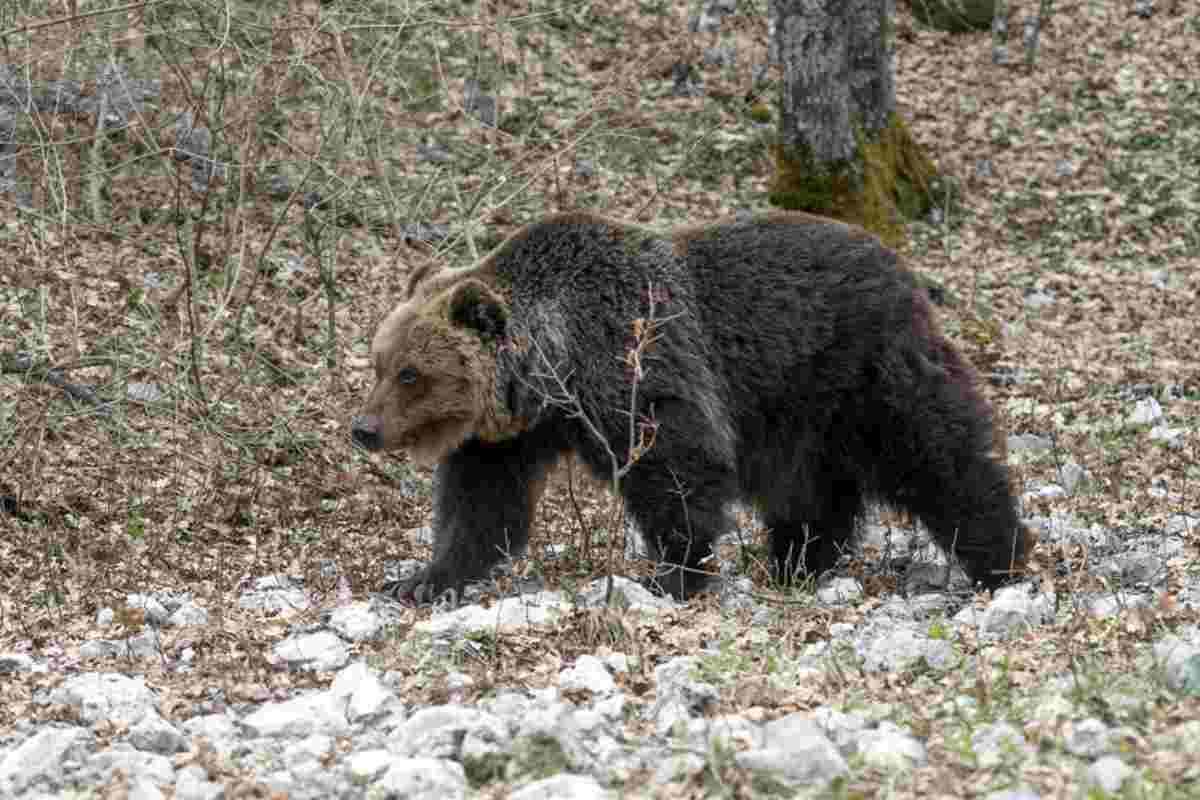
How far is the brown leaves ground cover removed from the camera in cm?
639

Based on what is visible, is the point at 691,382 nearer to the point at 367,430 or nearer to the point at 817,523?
the point at 817,523

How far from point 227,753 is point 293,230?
9332 mm

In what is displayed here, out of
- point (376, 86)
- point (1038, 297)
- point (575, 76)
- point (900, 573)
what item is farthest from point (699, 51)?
point (900, 573)

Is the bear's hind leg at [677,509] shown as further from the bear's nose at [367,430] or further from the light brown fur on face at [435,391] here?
the bear's nose at [367,430]

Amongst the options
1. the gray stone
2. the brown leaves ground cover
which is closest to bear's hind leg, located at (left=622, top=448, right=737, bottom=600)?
the brown leaves ground cover

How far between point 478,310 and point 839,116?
29.7 feet

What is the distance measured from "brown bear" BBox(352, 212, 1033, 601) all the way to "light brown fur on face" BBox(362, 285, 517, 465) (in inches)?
0.4

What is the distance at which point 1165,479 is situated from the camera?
9938 mm

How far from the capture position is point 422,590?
7738 mm

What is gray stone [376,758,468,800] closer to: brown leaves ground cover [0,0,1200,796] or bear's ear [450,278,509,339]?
brown leaves ground cover [0,0,1200,796]

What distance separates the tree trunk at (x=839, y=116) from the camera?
15531 millimetres

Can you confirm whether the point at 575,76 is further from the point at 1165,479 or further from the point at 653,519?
the point at 653,519

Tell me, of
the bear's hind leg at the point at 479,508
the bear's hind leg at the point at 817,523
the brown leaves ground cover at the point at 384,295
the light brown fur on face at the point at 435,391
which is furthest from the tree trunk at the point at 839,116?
the light brown fur on face at the point at 435,391

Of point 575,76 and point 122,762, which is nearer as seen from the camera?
point 122,762
